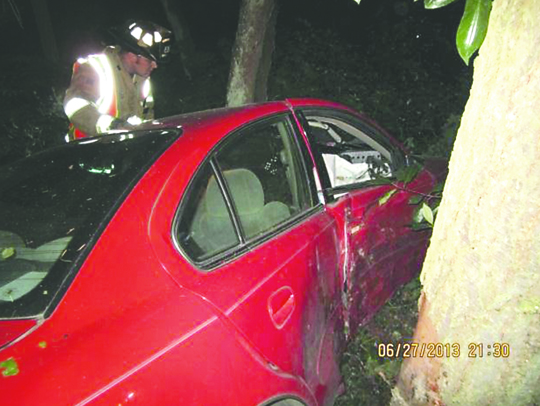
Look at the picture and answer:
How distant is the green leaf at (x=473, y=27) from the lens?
126 cm

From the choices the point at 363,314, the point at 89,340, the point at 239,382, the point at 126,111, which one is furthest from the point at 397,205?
the point at 126,111

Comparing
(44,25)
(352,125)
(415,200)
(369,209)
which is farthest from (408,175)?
(44,25)

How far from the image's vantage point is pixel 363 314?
7.98ft

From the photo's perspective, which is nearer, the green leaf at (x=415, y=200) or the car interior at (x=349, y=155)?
the green leaf at (x=415, y=200)

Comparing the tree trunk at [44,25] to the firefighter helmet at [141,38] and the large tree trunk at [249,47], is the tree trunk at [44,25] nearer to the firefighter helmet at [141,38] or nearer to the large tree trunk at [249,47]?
the large tree trunk at [249,47]

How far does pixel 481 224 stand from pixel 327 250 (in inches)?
31.8

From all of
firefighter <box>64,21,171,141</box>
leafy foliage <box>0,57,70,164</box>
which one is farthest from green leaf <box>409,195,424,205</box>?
leafy foliage <box>0,57,70,164</box>

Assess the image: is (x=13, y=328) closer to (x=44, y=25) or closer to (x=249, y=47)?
(x=249, y=47)

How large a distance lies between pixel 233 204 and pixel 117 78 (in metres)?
2.26

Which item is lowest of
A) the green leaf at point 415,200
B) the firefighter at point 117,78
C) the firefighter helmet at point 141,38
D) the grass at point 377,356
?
the grass at point 377,356

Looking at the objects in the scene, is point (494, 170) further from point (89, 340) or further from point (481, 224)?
point (89, 340)

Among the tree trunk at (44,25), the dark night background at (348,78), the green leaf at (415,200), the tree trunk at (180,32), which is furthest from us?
the tree trunk at (44,25)

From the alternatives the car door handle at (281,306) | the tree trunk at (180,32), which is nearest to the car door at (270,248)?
the car door handle at (281,306)

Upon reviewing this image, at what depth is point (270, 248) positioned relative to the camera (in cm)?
170
